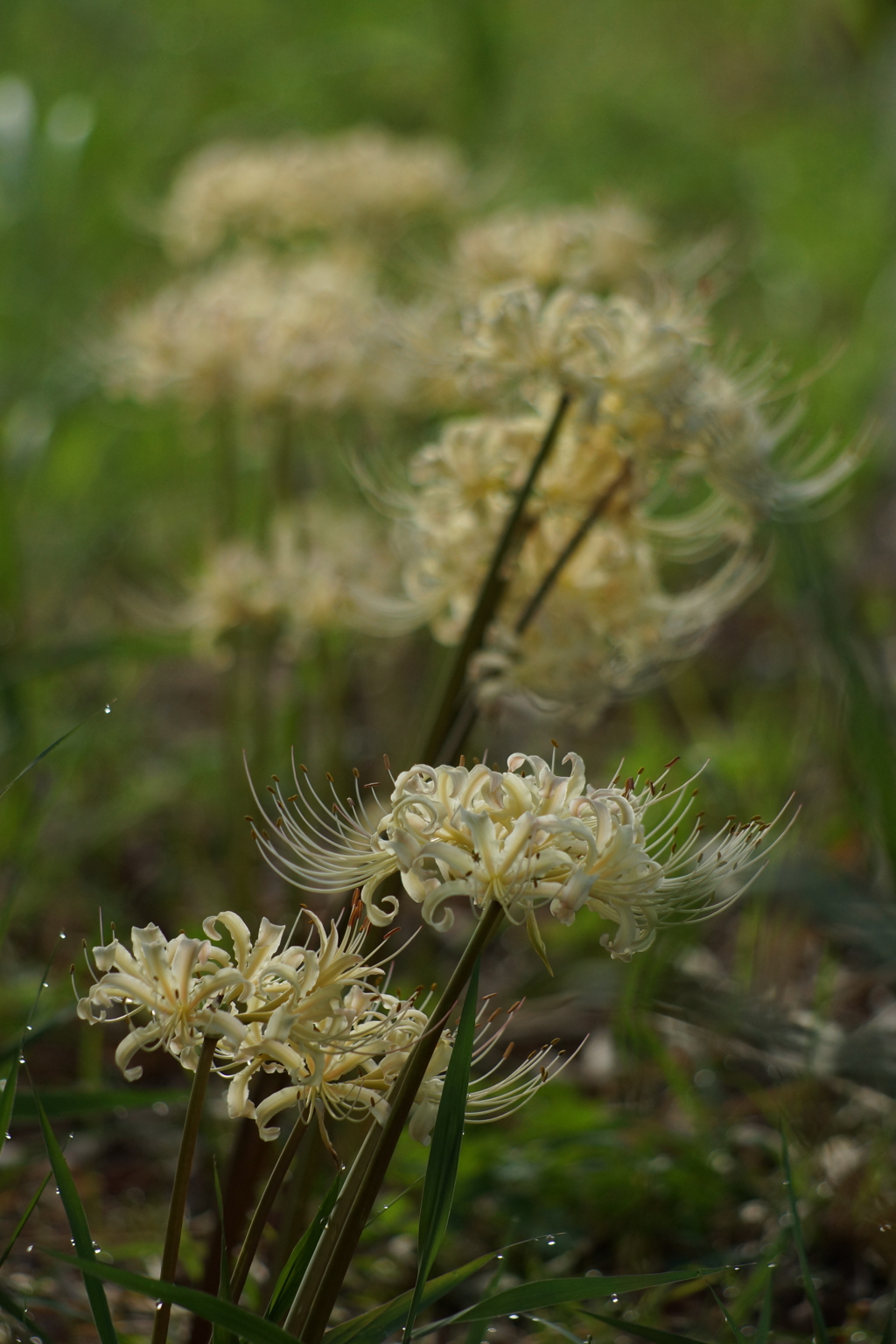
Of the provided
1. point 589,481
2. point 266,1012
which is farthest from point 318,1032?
point 589,481

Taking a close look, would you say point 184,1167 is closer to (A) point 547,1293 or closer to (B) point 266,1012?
(B) point 266,1012

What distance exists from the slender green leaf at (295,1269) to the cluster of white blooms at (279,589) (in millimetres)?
982

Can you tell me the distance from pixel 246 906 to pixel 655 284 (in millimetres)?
1184

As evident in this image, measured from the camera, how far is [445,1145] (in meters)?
0.82

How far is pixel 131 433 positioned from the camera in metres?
3.54

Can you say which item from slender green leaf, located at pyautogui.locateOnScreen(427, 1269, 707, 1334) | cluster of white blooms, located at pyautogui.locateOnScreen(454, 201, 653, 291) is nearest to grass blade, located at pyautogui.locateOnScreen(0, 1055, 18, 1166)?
slender green leaf, located at pyautogui.locateOnScreen(427, 1269, 707, 1334)

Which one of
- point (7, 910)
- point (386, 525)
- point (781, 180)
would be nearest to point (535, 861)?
point (7, 910)

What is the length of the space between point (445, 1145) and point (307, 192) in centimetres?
207

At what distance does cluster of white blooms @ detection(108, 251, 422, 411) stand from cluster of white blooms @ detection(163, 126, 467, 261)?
0.41 metres

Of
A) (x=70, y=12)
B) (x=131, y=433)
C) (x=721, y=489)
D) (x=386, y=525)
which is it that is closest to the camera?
(x=721, y=489)

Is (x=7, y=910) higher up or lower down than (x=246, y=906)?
higher up

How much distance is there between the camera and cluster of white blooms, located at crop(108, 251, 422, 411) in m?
1.96

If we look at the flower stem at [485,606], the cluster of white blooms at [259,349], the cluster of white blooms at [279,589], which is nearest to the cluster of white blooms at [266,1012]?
the flower stem at [485,606]

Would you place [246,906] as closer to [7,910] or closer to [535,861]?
[7,910]
